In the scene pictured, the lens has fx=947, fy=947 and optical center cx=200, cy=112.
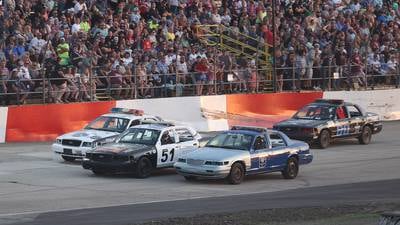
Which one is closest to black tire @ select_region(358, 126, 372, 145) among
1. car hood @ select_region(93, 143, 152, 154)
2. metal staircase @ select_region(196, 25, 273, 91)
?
metal staircase @ select_region(196, 25, 273, 91)

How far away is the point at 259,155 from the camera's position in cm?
2364

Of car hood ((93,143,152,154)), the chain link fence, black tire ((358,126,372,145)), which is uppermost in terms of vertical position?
the chain link fence

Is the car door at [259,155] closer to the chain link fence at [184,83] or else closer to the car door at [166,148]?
the car door at [166,148]

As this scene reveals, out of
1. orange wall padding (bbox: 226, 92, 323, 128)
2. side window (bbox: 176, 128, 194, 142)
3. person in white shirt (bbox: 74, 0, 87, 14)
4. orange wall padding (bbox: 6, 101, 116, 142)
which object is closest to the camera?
side window (bbox: 176, 128, 194, 142)

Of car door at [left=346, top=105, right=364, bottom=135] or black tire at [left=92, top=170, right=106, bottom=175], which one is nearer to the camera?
black tire at [left=92, top=170, right=106, bottom=175]

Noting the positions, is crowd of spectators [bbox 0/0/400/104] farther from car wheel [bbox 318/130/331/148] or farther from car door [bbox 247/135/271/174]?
car door [bbox 247/135/271/174]

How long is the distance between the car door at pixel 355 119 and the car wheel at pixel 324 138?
1.14 metres

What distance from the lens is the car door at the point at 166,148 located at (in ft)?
79.7

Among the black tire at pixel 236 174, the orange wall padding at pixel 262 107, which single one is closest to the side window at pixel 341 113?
the orange wall padding at pixel 262 107

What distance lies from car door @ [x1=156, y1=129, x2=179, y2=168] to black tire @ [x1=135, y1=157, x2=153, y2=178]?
0.29 m

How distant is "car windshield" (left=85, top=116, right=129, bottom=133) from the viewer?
27219 mm

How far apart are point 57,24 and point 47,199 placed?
1328 centimetres

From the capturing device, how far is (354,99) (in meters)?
39.0

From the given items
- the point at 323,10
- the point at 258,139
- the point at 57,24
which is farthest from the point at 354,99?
the point at 258,139
